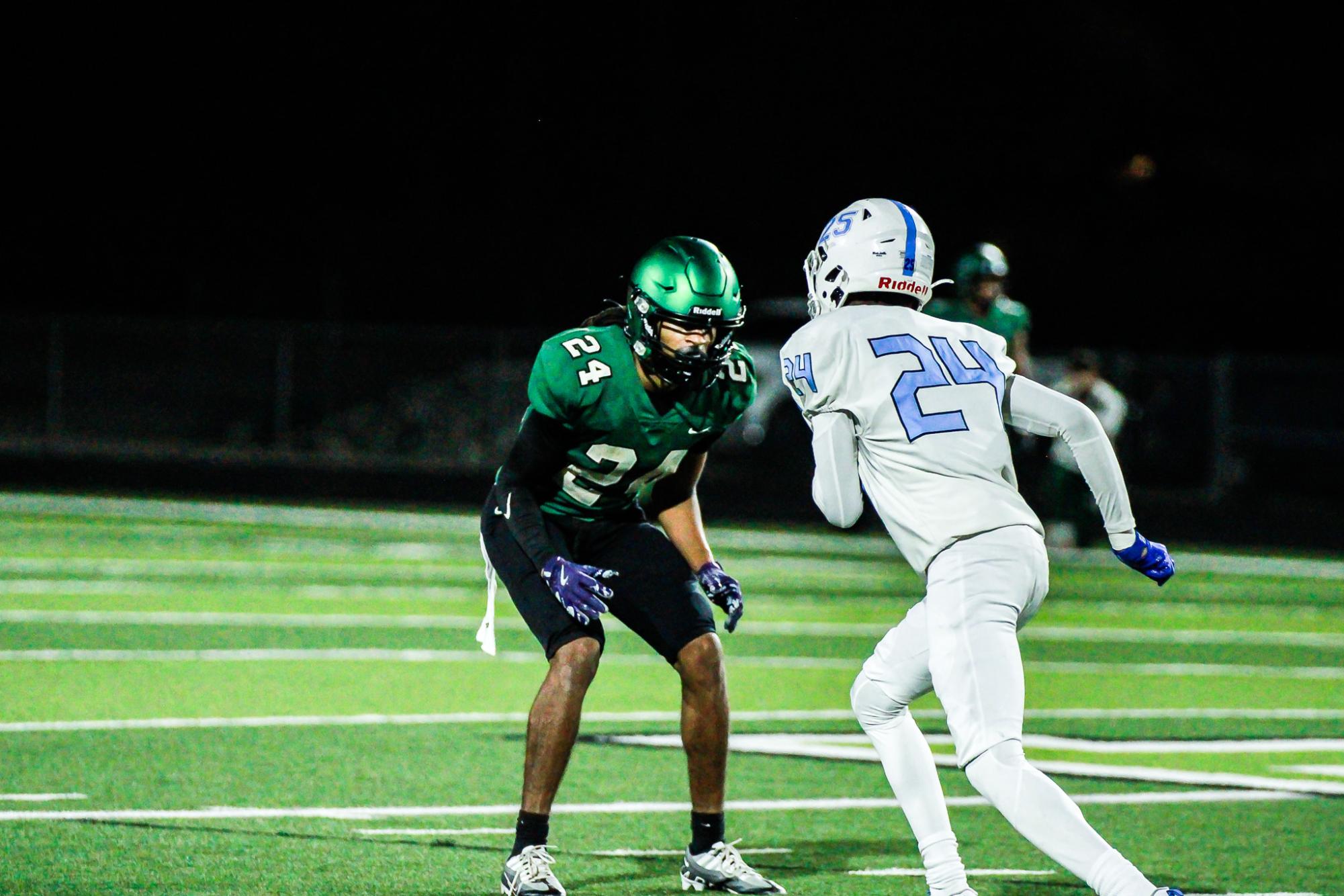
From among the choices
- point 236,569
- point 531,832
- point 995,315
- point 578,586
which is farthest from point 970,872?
point 236,569

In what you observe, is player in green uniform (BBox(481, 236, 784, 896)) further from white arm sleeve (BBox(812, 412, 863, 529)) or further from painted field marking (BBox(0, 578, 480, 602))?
painted field marking (BBox(0, 578, 480, 602))

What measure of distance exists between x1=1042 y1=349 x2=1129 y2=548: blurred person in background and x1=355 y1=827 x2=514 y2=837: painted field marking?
11.9 meters

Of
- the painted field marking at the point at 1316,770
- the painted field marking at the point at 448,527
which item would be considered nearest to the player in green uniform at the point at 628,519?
the painted field marking at the point at 1316,770

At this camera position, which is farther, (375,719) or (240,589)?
(240,589)

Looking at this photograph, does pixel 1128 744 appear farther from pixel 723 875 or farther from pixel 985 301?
pixel 985 301

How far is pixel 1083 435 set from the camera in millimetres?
5152

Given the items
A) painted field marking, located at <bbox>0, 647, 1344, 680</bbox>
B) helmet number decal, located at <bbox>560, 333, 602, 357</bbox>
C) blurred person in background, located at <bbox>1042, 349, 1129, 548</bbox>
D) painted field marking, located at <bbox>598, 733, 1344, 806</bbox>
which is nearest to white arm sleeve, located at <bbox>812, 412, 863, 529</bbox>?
helmet number decal, located at <bbox>560, 333, 602, 357</bbox>

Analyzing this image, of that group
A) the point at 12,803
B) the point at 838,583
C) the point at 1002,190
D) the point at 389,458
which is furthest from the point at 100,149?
the point at 12,803

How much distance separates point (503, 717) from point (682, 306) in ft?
11.7

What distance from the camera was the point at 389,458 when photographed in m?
28.5

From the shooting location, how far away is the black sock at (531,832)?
18.6 feet

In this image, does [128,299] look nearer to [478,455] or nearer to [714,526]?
[478,455]

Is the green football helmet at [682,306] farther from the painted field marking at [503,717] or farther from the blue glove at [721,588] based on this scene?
the painted field marking at [503,717]

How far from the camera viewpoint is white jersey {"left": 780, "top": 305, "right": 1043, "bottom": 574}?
5.08m
